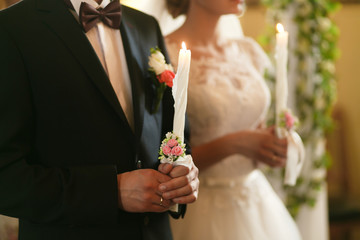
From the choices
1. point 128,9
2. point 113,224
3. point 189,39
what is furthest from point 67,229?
point 189,39

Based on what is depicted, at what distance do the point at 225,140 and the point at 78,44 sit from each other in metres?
1.04

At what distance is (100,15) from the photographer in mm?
1485

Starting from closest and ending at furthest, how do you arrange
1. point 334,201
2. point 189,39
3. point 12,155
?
1. point 12,155
2. point 189,39
3. point 334,201

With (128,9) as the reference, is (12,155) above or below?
below

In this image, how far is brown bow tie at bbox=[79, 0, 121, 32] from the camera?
1416 mm

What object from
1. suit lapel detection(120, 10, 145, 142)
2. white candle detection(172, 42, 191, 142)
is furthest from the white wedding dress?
white candle detection(172, 42, 191, 142)

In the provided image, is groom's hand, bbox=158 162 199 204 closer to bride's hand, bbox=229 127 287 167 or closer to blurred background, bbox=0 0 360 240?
bride's hand, bbox=229 127 287 167

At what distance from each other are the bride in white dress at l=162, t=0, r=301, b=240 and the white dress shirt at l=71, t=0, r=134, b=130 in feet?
2.15

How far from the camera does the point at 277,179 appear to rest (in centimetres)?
372

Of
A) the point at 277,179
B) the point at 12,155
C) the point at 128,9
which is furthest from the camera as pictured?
the point at 277,179

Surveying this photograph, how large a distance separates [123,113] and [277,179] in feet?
8.62

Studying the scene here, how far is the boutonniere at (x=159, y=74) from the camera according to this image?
1.55 m

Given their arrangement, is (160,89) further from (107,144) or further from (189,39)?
(189,39)

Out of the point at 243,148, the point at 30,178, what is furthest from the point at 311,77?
the point at 30,178
